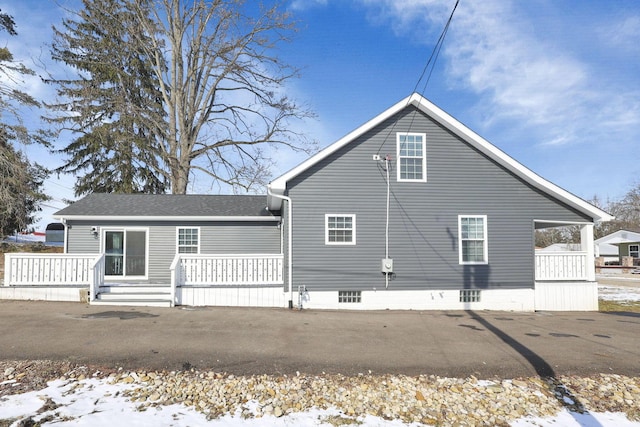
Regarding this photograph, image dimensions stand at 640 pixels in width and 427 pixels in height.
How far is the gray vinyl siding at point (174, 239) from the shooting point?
13.0 meters

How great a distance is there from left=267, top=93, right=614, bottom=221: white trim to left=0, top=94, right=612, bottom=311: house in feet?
0.13

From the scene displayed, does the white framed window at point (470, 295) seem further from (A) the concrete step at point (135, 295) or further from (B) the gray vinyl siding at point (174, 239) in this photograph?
(A) the concrete step at point (135, 295)

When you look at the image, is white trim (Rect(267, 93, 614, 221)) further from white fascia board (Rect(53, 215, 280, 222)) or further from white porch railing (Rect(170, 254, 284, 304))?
white porch railing (Rect(170, 254, 284, 304))

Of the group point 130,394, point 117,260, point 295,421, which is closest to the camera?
point 295,421

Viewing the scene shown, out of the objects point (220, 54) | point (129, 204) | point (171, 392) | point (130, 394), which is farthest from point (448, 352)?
point (220, 54)

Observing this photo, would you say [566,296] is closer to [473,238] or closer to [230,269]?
[473,238]

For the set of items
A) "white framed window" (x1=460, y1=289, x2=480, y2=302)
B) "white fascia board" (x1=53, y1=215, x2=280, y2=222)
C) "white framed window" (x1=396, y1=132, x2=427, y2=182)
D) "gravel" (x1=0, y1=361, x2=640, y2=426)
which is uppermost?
"white framed window" (x1=396, y1=132, x2=427, y2=182)

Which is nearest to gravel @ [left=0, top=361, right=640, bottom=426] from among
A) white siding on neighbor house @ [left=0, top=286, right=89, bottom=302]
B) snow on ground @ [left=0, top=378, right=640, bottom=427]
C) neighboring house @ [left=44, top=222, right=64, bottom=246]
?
snow on ground @ [left=0, top=378, right=640, bottom=427]

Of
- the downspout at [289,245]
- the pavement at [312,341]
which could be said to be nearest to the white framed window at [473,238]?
the pavement at [312,341]

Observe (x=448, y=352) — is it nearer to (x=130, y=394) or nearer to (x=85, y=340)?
(x=130, y=394)

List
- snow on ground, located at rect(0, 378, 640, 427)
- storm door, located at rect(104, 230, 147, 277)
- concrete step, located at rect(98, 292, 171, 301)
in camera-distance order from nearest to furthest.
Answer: snow on ground, located at rect(0, 378, 640, 427)
concrete step, located at rect(98, 292, 171, 301)
storm door, located at rect(104, 230, 147, 277)

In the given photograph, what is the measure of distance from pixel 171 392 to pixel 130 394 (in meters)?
0.48

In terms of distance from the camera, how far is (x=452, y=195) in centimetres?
1212

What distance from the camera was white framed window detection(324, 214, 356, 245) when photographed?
11617 millimetres
